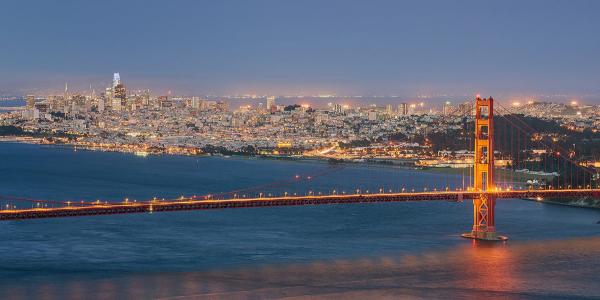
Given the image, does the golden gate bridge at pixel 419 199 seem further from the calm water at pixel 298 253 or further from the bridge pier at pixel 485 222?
the calm water at pixel 298 253

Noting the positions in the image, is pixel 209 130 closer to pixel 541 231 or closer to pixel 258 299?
pixel 541 231

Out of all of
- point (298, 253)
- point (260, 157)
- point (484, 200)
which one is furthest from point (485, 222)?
point (260, 157)

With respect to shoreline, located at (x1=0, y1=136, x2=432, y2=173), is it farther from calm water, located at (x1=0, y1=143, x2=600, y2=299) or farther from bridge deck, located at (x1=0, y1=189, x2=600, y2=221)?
bridge deck, located at (x1=0, y1=189, x2=600, y2=221)

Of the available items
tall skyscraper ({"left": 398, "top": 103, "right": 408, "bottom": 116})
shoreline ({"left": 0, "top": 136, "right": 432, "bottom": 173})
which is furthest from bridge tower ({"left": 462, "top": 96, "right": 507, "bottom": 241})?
tall skyscraper ({"left": 398, "top": 103, "right": 408, "bottom": 116})

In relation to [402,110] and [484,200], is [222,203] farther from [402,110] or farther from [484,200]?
[402,110]

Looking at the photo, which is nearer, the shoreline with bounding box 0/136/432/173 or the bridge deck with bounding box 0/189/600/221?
the bridge deck with bounding box 0/189/600/221

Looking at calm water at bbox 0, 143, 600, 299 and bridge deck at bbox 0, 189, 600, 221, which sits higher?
bridge deck at bbox 0, 189, 600, 221
